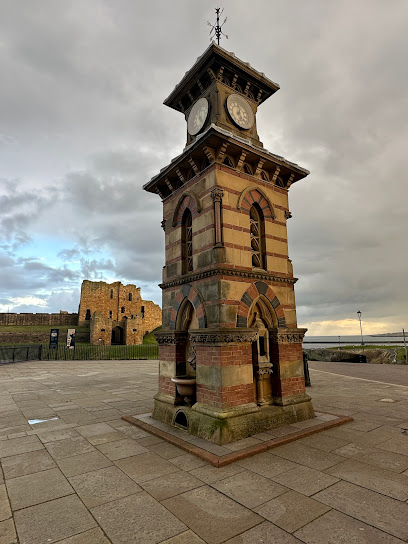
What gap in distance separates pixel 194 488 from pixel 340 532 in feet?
6.42

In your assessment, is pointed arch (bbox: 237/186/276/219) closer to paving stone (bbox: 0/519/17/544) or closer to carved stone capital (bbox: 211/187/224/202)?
carved stone capital (bbox: 211/187/224/202)

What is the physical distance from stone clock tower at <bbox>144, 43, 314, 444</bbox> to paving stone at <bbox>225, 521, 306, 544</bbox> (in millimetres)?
2643

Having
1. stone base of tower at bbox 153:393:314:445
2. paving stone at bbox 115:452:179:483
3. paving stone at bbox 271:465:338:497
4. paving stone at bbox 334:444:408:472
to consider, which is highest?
stone base of tower at bbox 153:393:314:445

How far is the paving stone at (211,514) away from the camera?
11.2ft

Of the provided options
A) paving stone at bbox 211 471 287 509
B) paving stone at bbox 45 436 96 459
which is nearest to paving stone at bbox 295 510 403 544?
paving stone at bbox 211 471 287 509

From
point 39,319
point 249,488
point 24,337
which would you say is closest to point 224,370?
point 249,488

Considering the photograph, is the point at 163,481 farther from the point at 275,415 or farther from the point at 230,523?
the point at 275,415

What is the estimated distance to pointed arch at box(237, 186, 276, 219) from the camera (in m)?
7.82

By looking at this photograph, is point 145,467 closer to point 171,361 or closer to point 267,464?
point 267,464

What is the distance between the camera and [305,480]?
454 cm

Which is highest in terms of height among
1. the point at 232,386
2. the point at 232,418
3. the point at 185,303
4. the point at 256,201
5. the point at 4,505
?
the point at 256,201

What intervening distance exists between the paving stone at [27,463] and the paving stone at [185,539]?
3070mm

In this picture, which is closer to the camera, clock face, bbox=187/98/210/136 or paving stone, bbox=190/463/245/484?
paving stone, bbox=190/463/245/484

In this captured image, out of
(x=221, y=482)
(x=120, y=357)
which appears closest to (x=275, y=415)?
(x=221, y=482)
